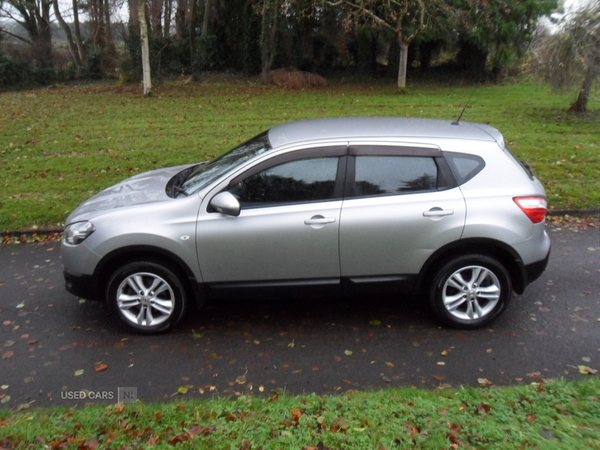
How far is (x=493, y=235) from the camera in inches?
195

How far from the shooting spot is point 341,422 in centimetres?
352

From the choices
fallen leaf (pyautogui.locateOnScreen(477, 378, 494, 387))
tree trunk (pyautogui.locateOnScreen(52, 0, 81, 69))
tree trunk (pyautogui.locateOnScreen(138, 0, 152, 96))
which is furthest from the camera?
tree trunk (pyautogui.locateOnScreen(52, 0, 81, 69))

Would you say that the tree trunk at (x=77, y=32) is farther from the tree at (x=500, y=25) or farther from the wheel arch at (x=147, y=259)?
the wheel arch at (x=147, y=259)

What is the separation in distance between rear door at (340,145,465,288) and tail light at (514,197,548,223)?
52 cm

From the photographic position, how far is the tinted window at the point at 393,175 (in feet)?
16.5

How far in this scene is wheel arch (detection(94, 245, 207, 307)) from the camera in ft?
16.3

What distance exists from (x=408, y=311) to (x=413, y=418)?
84.5 inches

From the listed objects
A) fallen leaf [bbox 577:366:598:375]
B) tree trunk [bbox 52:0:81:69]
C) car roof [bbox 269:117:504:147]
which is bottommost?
fallen leaf [bbox 577:366:598:375]

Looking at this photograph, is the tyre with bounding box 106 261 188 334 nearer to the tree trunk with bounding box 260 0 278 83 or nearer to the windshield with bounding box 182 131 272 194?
the windshield with bounding box 182 131 272 194

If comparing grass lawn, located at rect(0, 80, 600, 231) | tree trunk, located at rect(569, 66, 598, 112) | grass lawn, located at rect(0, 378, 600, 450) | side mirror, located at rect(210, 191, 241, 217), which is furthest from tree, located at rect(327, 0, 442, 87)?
grass lawn, located at rect(0, 378, 600, 450)

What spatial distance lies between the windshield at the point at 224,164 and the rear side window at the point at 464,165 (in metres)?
1.63

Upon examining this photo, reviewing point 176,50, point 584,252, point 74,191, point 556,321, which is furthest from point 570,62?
point 176,50

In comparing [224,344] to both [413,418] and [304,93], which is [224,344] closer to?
[413,418]

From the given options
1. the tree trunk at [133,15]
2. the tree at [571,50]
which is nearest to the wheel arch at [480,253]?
the tree at [571,50]
